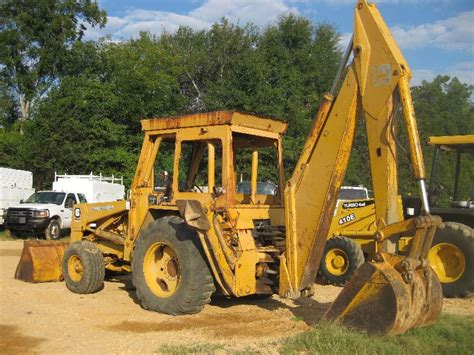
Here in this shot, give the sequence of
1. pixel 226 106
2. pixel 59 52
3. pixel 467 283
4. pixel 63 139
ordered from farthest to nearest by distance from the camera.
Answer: pixel 59 52 → pixel 226 106 → pixel 63 139 → pixel 467 283

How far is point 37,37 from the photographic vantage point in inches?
1373

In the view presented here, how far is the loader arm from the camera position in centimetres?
619

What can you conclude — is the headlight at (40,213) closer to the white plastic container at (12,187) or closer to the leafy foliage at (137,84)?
the white plastic container at (12,187)

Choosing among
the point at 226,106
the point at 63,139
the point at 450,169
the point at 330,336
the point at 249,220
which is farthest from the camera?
the point at 226,106

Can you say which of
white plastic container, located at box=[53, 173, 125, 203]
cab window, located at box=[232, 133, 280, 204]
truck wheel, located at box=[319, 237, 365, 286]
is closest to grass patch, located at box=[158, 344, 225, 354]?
cab window, located at box=[232, 133, 280, 204]

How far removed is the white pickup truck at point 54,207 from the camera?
65.9ft

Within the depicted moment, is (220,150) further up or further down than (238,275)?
further up

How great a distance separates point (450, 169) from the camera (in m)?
11.3

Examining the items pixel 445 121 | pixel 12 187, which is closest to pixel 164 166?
pixel 12 187

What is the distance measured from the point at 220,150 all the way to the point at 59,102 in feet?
73.4

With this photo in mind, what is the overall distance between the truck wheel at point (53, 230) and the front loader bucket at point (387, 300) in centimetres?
1620

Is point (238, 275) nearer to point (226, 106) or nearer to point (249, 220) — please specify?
point (249, 220)

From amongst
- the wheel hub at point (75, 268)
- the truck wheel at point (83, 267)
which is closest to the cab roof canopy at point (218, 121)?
the truck wheel at point (83, 267)

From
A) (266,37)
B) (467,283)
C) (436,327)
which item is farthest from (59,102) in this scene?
(436,327)
